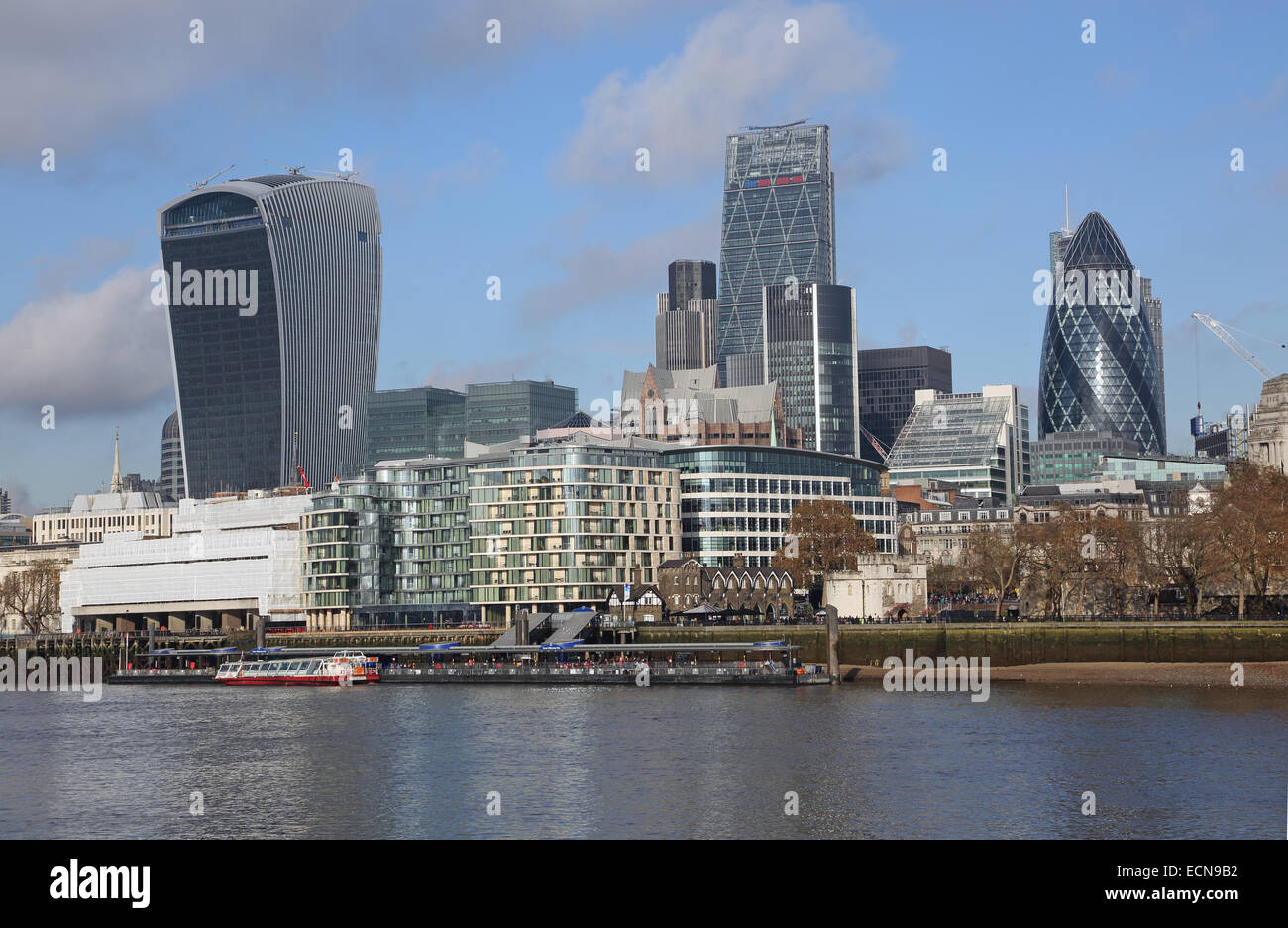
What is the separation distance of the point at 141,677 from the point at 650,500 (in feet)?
211

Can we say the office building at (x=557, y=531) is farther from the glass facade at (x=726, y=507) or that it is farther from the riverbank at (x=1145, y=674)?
the riverbank at (x=1145, y=674)

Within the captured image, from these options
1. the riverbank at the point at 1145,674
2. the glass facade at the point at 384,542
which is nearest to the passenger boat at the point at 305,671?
the glass facade at the point at 384,542

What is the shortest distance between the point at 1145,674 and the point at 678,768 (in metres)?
57.5

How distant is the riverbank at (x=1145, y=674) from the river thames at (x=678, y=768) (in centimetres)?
537

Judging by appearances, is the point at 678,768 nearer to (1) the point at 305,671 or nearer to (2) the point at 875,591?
(1) the point at 305,671

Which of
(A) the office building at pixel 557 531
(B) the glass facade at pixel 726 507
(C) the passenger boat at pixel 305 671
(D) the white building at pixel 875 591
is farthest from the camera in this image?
(B) the glass facade at pixel 726 507

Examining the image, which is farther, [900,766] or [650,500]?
[650,500]

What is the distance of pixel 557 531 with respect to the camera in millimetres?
178625

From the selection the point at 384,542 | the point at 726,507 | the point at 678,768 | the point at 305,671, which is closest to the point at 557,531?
the point at 726,507

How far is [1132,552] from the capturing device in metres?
143

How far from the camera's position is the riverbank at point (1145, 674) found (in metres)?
111

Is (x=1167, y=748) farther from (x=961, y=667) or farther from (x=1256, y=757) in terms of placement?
(x=961, y=667)

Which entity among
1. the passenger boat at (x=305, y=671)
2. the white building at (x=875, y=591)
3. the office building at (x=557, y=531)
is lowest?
the passenger boat at (x=305, y=671)
